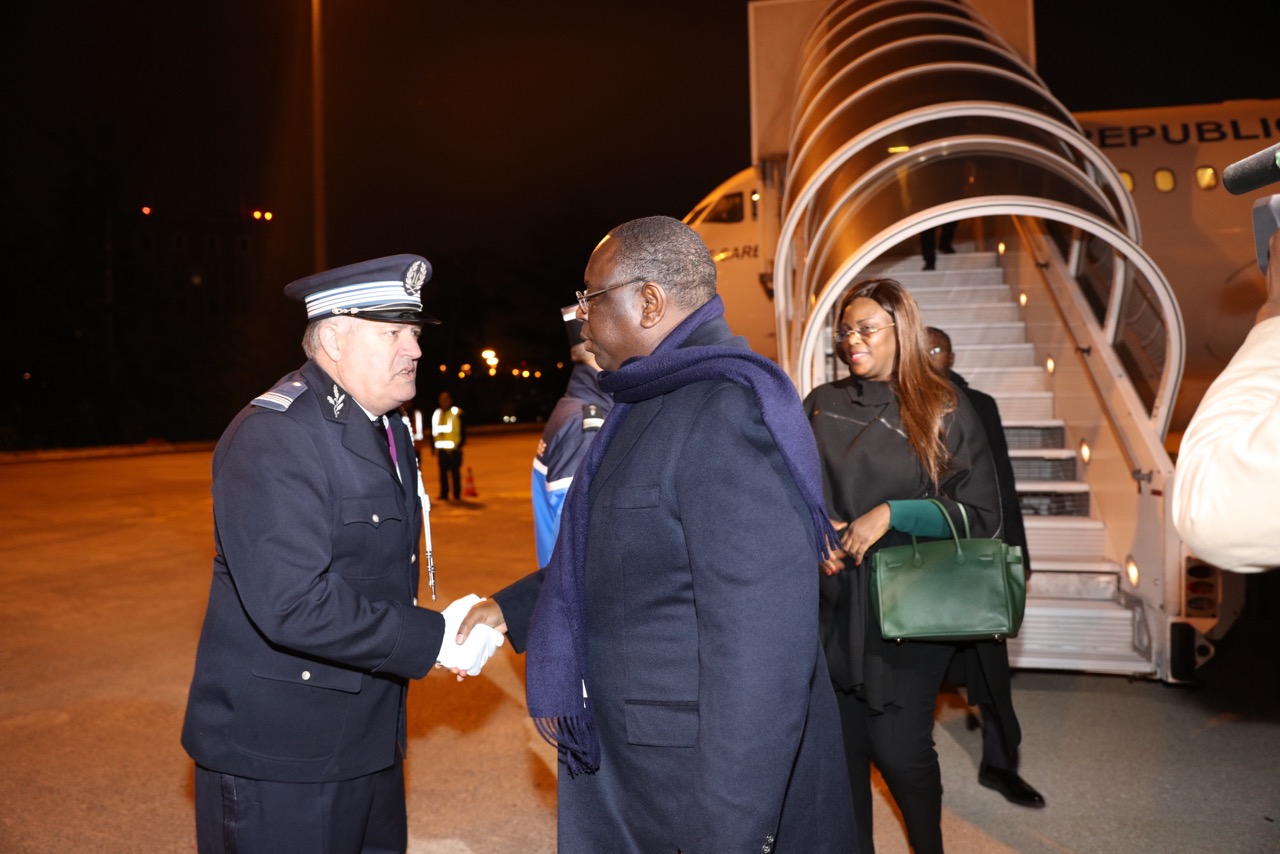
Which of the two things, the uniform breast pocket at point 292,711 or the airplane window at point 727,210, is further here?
the airplane window at point 727,210

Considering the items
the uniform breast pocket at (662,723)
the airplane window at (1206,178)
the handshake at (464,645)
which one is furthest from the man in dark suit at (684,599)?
the airplane window at (1206,178)

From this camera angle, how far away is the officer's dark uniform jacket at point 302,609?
2.10 meters

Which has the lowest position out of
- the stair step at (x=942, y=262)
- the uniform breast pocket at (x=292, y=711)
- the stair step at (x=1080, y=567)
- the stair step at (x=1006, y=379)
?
the stair step at (x=1080, y=567)

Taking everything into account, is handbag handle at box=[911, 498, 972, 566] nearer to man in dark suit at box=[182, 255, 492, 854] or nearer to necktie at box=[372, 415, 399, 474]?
man in dark suit at box=[182, 255, 492, 854]

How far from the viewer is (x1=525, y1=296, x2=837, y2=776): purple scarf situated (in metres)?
1.81

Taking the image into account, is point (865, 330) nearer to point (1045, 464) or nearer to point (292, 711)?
point (292, 711)

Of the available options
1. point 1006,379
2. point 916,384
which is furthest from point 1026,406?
point 916,384

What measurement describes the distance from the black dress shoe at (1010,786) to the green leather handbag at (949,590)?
1.46 metres

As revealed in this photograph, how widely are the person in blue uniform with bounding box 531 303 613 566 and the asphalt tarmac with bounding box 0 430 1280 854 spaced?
1.21 metres

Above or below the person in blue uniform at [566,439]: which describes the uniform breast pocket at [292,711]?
below

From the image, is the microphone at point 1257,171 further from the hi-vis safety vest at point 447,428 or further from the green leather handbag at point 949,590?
the hi-vis safety vest at point 447,428

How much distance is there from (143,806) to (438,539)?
7128mm

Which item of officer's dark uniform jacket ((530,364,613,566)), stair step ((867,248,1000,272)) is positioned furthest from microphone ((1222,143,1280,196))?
stair step ((867,248,1000,272))

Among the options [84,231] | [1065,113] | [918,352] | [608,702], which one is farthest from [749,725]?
[84,231]
